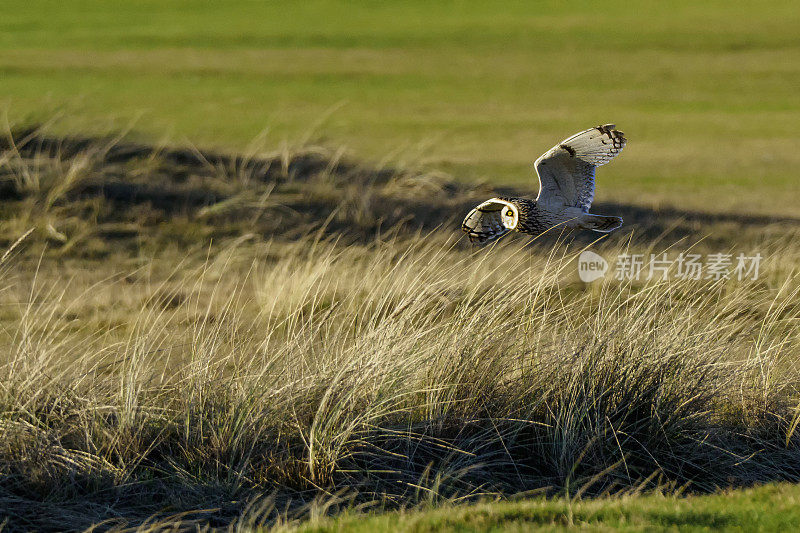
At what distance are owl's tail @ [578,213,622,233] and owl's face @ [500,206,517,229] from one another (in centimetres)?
28

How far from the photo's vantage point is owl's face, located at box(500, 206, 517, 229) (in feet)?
13.7

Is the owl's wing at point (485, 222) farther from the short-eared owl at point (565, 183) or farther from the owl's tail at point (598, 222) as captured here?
the owl's tail at point (598, 222)

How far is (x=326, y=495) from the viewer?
16.3 feet

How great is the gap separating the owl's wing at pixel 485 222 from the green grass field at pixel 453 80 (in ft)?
28.3

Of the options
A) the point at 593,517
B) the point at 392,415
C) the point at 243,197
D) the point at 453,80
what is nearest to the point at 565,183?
the point at 593,517

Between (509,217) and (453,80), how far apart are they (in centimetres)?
2552

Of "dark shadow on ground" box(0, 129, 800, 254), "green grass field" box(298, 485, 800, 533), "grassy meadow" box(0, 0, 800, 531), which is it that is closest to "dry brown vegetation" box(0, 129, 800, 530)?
"grassy meadow" box(0, 0, 800, 531)

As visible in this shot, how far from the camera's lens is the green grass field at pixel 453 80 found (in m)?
16.9

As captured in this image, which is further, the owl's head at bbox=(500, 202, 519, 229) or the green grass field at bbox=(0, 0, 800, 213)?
the green grass field at bbox=(0, 0, 800, 213)

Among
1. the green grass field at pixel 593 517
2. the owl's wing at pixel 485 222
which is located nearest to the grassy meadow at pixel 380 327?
the green grass field at pixel 593 517

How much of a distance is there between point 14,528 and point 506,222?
2.72 meters

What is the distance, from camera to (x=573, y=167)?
14.5 ft

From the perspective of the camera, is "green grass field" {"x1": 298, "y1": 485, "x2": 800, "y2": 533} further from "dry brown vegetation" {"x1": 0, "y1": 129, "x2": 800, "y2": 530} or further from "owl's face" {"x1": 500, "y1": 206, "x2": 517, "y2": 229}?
"owl's face" {"x1": 500, "y1": 206, "x2": 517, "y2": 229}

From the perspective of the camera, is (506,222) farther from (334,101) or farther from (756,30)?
(756,30)
